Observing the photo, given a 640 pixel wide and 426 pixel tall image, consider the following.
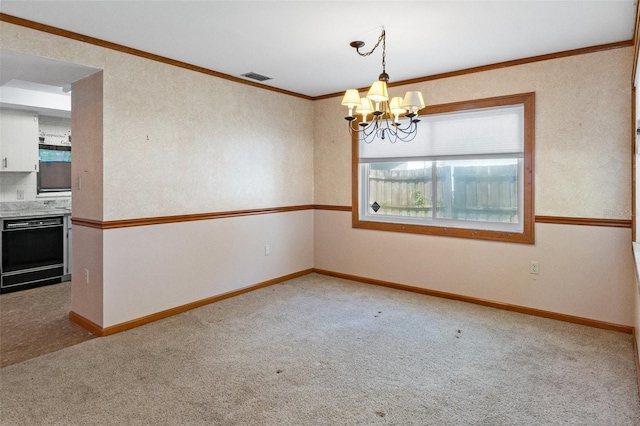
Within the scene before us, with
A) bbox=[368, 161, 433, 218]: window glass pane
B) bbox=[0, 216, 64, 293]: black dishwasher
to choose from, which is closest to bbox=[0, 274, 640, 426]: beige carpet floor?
bbox=[368, 161, 433, 218]: window glass pane

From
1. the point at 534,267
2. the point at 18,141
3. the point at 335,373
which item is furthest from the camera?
the point at 18,141

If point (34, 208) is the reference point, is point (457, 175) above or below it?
above

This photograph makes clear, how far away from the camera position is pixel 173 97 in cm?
388

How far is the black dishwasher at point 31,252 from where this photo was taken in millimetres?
4684

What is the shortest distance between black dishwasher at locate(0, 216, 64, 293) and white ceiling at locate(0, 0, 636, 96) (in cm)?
207

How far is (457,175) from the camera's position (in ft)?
14.6

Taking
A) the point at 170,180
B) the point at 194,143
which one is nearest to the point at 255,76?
the point at 194,143

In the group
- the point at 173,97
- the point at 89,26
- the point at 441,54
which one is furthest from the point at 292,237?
the point at 89,26

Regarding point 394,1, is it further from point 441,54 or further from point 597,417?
point 597,417

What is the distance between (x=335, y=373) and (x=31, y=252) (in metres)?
4.25

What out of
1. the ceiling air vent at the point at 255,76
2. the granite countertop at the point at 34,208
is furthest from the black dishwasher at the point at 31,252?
the ceiling air vent at the point at 255,76

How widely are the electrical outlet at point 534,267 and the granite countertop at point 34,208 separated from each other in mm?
5479

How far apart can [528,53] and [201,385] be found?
3869 mm

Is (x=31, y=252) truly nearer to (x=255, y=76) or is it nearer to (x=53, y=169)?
(x=53, y=169)
